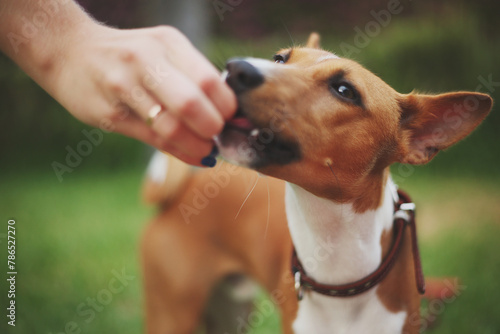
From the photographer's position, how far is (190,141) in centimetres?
109

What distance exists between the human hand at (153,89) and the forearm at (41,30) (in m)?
0.12

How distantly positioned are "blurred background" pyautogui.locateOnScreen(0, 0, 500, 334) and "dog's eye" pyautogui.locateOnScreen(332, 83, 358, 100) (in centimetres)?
62

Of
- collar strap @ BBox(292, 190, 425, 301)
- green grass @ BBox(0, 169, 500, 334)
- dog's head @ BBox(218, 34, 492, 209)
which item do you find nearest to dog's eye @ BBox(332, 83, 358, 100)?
dog's head @ BBox(218, 34, 492, 209)

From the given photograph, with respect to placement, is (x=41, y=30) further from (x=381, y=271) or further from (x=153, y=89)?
(x=381, y=271)

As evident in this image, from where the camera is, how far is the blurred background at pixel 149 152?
148 inches

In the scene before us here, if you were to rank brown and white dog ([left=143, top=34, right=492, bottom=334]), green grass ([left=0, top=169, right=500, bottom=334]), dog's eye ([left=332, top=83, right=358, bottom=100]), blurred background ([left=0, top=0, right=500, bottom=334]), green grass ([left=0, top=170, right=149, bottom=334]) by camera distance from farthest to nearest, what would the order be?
blurred background ([left=0, top=0, right=500, bottom=334])
green grass ([left=0, top=170, right=149, bottom=334])
green grass ([left=0, top=169, right=500, bottom=334])
dog's eye ([left=332, top=83, right=358, bottom=100])
brown and white dog ([left=143, top=34, right=492, bottom=334])

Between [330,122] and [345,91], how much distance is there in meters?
0.15

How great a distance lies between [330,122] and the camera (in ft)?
5.41

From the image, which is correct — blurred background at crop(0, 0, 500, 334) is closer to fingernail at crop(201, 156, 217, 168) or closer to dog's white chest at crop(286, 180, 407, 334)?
dog's white chest at crop(286, 180, 407, 334)

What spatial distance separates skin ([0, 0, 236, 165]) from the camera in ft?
3.36

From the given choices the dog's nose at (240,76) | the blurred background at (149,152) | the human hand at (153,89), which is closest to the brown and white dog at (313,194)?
the dog's nose at (240,76)

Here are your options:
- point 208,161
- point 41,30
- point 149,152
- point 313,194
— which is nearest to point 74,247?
point 149,152

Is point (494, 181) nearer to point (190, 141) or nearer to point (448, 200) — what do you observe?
point (448, 200)

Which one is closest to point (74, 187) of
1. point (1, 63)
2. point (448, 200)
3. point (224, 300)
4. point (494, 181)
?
point (1, 63)
